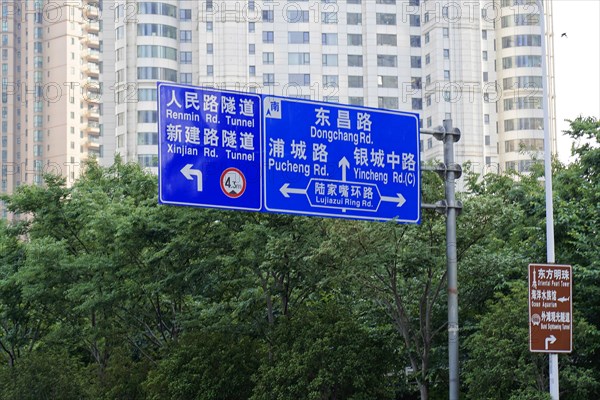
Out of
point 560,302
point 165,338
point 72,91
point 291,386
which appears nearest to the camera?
point 560,302

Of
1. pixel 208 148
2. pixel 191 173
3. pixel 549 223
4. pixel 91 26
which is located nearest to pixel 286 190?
pixel 208 148

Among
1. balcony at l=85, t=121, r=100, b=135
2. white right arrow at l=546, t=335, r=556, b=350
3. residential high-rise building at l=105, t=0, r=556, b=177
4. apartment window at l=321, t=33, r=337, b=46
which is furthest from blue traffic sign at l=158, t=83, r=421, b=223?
balcony at l=85, t=121, r=100, b=135

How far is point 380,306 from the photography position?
25281mm

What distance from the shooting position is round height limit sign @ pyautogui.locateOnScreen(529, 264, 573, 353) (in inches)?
668

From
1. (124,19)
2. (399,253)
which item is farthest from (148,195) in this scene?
(124,19)

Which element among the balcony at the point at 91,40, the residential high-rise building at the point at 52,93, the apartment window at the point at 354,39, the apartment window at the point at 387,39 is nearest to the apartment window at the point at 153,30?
the apartment window at the point at 354,39

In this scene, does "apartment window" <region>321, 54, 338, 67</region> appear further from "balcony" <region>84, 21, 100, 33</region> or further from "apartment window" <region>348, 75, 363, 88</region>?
"balcony" <region>84, 21, 100, 33</region>

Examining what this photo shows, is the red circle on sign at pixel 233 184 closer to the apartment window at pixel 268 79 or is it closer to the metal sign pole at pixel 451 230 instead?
the metal sign pole at pixel 451 230

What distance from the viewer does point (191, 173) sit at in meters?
16.8

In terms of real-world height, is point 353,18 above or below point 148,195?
above

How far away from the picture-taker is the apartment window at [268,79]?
8394 cm

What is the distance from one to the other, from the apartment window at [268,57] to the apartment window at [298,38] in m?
1.74

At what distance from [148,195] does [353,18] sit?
53589mm

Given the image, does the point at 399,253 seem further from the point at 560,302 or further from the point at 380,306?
the point at 560,302
